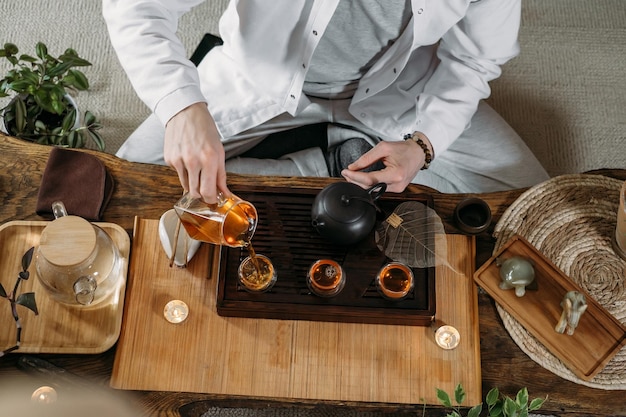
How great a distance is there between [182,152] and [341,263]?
1.25 ft

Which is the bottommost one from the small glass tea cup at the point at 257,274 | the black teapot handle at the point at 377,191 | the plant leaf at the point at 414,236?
the small glass tea cup at the point at 257,274

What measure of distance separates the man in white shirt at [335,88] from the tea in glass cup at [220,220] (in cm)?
3

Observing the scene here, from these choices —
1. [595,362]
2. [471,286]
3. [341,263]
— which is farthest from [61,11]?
[595,362]

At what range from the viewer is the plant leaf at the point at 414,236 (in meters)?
1.20

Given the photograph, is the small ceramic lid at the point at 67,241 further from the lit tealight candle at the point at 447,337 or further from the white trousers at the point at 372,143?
the lit tealight candle at the point at 447,337

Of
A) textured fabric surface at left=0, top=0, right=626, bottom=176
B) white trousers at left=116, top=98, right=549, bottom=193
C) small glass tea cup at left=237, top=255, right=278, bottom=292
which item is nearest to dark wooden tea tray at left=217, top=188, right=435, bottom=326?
small glass tea cup at left=237, top=255, right=278, bottom=292

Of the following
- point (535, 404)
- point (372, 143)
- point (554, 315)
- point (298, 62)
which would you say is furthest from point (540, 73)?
point (535, 404)

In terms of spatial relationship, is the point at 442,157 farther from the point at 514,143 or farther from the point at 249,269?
the point at 249,269

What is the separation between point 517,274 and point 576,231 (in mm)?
216

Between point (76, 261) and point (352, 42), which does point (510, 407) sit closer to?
point (76, 261)

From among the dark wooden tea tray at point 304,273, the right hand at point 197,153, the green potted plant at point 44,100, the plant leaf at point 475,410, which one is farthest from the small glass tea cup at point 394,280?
the green potted plant at point 44,100

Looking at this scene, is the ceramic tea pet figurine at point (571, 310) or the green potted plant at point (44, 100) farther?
the green potted plant at point (44, 100)

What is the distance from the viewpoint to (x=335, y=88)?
163cm

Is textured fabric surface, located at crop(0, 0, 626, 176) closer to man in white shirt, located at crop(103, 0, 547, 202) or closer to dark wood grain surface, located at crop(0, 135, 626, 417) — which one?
Answer: man in white shirt, located at crop(103, 0, 547, 202)
